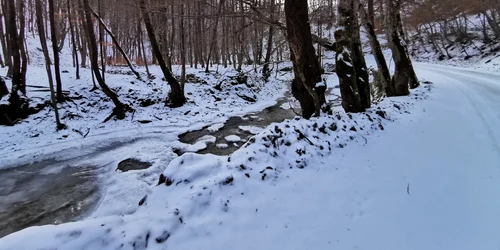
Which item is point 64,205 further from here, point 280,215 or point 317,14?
point 317,14

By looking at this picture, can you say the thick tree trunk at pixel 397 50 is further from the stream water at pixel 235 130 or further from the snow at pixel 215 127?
the snow at pixel 215 127

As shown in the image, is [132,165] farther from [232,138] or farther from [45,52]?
[45,52]

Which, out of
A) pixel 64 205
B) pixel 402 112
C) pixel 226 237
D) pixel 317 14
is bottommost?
pixel 64 205

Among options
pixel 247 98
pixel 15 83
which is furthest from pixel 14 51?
pixel 247 98

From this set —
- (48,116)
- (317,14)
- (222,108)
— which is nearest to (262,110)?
(222,108)

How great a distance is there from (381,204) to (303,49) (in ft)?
14.5

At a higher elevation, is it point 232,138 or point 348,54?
point 348,54

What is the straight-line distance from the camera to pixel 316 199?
12.6 ft

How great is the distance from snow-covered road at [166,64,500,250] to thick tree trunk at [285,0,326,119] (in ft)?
6.56

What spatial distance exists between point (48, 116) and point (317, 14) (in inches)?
396

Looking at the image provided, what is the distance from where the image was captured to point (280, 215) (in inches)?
136

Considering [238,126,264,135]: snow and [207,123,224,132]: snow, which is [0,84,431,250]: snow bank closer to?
[238,126,264,135]: snow

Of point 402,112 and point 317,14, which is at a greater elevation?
point 317,14

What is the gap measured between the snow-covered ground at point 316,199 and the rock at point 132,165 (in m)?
4.01
